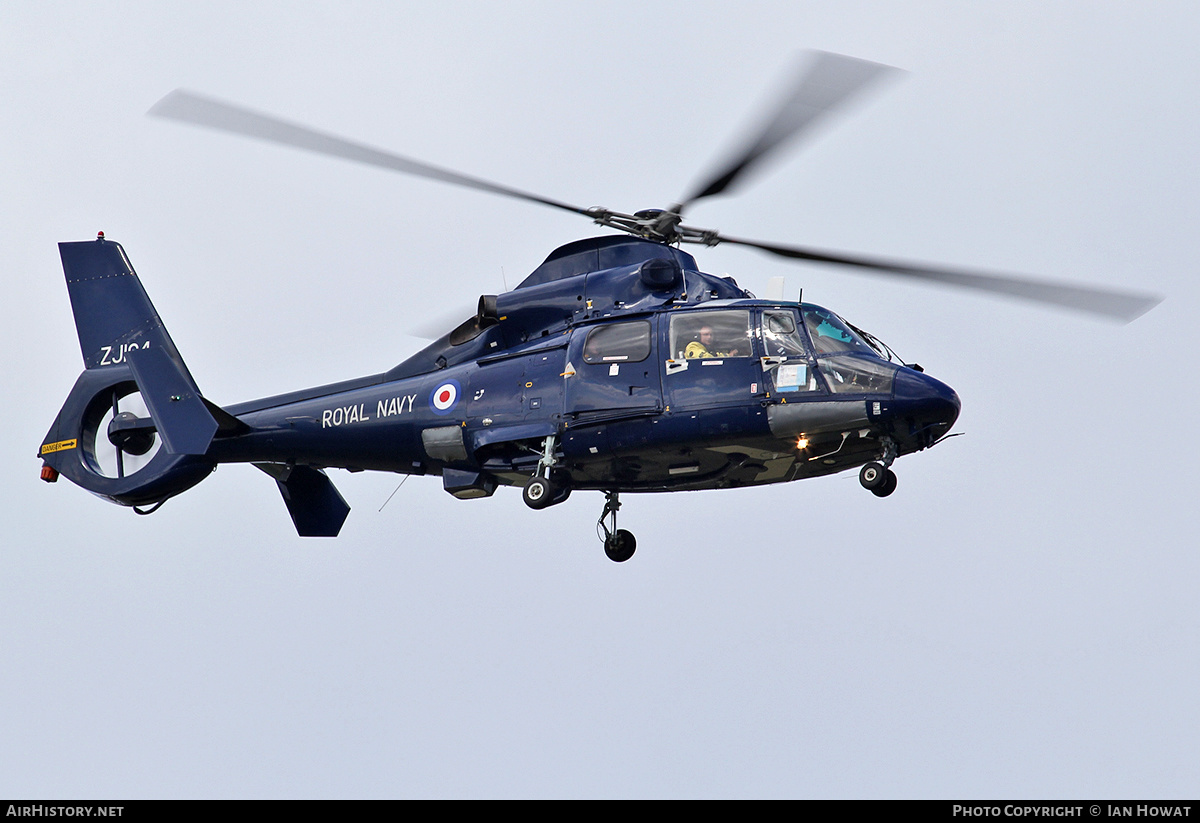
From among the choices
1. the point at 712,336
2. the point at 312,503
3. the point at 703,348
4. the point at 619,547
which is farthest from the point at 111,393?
the point at 712,336

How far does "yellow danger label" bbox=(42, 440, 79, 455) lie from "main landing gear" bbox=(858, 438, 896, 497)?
37.4 ft

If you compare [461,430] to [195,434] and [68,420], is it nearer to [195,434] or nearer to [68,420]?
[195,434]

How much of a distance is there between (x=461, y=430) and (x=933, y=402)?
6086 mm

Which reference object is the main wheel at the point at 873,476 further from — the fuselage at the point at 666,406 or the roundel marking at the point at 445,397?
the roundel marking at the point at 445,397

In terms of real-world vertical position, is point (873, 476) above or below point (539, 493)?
above

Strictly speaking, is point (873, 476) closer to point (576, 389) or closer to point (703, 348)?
point (703, 348)

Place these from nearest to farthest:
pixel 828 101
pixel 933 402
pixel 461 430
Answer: pixel 828 101 → pixel 933 402 → pixel 461 430

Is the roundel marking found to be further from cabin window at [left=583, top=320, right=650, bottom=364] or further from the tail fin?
the tail fin

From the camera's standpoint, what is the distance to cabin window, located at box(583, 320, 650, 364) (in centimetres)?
1902

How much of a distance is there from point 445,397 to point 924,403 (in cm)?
630

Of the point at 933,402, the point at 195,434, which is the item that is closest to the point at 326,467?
the point at 195,434

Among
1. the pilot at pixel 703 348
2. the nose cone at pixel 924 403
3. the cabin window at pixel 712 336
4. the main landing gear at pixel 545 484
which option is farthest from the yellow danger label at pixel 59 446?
the nose cone at pixel 924 403

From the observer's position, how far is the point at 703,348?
1869 centimetres
